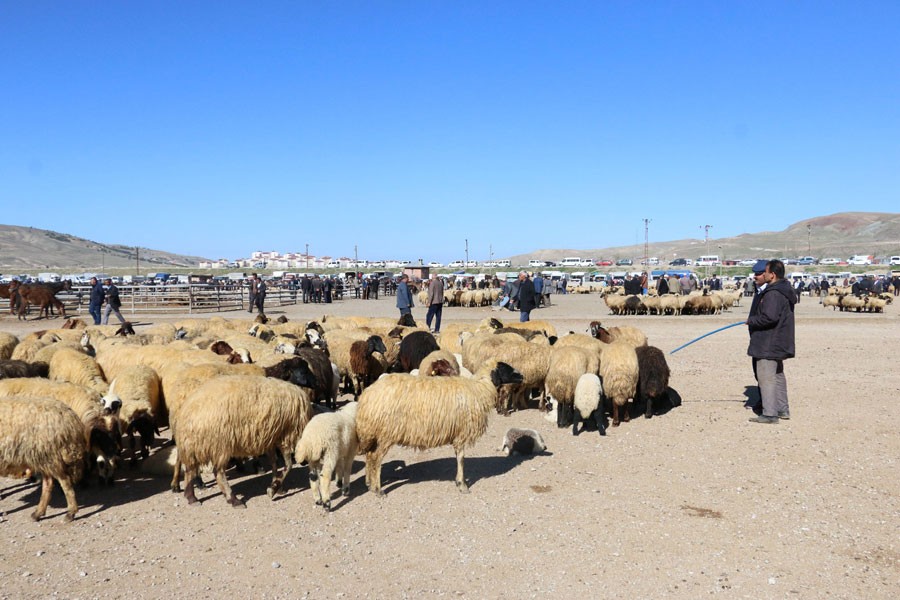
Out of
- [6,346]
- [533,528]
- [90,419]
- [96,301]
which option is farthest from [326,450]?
[96,301]

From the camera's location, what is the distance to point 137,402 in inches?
285

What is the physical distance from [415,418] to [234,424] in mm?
1666

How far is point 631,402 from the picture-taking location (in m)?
10.4

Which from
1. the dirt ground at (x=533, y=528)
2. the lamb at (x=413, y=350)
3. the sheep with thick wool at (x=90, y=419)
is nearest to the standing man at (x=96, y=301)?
the lamb at (x=413, y=350)

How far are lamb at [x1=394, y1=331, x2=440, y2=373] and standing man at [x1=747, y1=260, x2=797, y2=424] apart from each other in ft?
15.7

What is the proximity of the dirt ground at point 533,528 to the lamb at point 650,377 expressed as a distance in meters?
0.91

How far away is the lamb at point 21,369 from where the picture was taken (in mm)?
8383

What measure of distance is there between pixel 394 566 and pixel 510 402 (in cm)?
550

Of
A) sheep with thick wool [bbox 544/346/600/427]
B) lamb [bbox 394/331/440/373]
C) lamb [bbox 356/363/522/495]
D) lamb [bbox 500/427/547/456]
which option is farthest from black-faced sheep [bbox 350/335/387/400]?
lamb [bbox 356/363/522/495]

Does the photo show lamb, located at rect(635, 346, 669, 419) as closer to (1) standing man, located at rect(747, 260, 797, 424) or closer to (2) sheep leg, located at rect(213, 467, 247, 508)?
(1) standing man, located at rect(747, 260, 797, 424)

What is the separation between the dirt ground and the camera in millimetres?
4590

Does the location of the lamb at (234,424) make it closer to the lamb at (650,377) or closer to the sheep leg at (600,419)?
the sheep leg at (600,419)

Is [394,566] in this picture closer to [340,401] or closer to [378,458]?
[378,458]

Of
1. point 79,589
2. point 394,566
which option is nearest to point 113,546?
point 79,589
